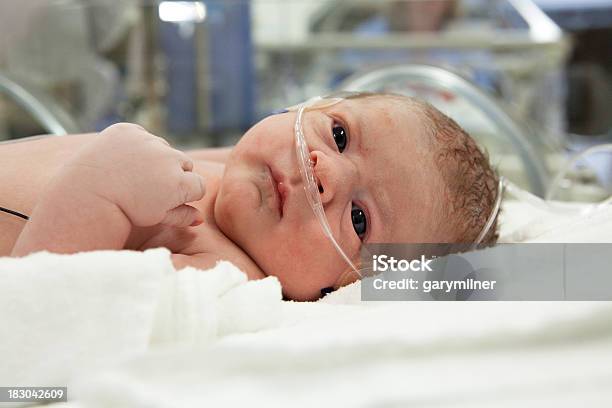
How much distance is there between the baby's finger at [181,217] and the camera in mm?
740

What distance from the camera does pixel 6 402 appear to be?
56 cm

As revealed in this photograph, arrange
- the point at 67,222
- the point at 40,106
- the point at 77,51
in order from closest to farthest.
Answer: the point at 67,222 < the point at 40,106 < the point at 77,51

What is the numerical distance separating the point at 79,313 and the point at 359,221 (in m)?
0.40

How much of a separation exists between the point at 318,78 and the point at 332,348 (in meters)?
2.39

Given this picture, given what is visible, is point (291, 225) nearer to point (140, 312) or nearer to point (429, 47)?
point (140, 312)

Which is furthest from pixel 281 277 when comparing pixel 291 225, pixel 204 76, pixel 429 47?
pixel 204 76

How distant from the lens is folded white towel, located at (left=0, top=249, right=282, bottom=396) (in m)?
0.55

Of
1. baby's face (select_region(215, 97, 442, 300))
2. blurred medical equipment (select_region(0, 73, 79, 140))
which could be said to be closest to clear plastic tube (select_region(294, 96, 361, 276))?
baby's face (select_region(215, 97, 442, 300))

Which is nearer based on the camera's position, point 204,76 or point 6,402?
point 6,402

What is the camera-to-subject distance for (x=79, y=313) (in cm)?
56

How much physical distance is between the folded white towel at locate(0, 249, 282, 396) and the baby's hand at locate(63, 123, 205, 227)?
0.12 m

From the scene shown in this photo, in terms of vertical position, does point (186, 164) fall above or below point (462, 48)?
above

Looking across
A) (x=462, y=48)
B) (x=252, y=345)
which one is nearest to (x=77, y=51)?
(x=462, y=48)

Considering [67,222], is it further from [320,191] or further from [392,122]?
[392,122]
